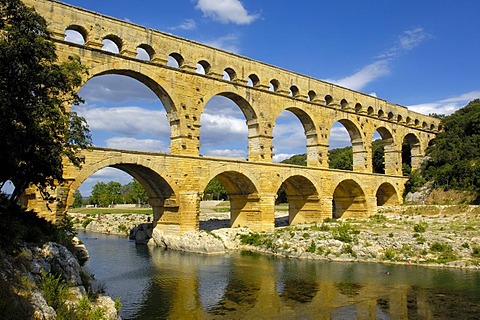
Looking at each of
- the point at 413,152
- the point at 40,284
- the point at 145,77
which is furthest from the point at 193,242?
the point at 413,152

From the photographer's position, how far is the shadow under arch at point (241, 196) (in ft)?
102

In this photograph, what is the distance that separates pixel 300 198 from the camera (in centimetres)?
3631

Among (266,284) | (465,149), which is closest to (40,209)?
(266,284)

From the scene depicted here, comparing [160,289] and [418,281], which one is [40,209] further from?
[418,281]

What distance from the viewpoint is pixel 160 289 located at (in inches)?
693

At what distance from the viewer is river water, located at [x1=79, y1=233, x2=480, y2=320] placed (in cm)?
1456

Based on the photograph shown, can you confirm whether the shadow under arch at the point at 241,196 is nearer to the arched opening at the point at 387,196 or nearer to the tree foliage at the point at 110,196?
the arched opening at the point at 387,196

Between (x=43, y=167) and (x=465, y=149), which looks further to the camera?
(x=465, y=149)

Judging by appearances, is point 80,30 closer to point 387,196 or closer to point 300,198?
point 300,198

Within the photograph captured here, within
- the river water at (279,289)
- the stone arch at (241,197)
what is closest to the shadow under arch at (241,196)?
the stone arch at (241,197)

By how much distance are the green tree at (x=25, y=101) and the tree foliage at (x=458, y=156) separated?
37772 millimetres

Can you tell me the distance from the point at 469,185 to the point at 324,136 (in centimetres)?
→ 1572

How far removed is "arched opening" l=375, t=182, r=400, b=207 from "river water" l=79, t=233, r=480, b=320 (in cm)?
2414

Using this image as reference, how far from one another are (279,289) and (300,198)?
19.0m
